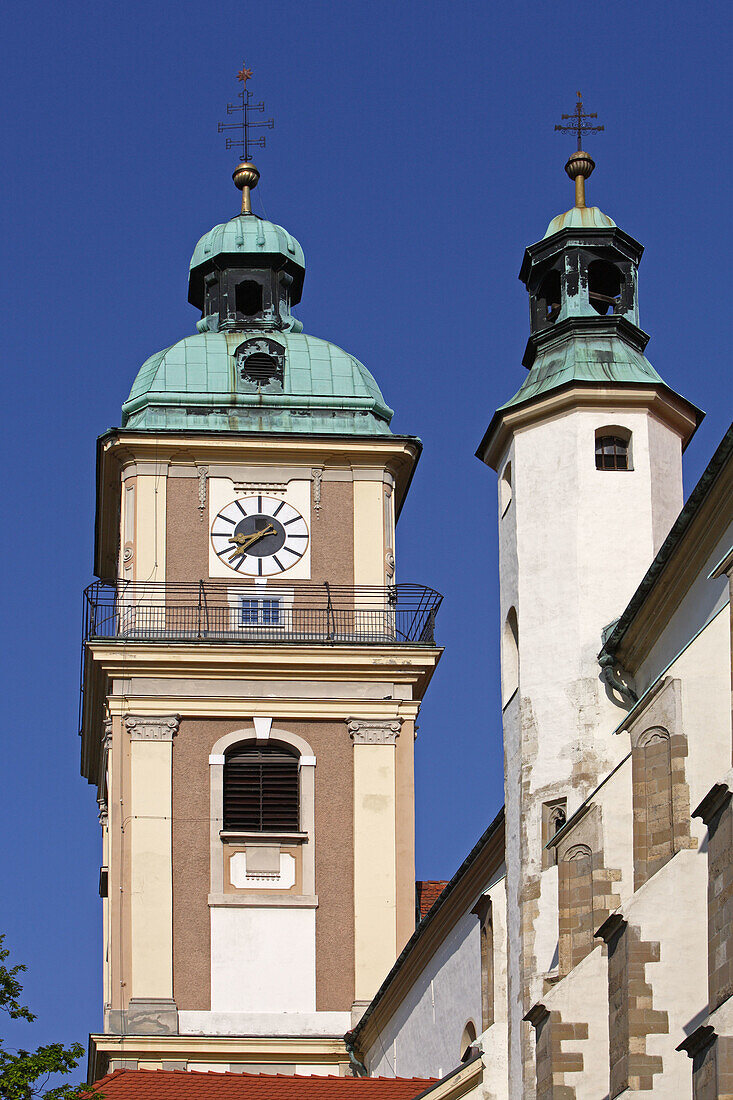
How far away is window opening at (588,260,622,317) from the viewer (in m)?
32.8

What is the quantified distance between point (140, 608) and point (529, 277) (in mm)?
14149

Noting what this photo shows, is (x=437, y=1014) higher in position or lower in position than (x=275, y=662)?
lower

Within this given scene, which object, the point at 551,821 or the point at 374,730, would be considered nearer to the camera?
the point at 551,821

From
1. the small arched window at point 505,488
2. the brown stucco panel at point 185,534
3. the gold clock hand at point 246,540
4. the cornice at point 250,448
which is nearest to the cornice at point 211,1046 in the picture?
the brown stucco panel at point 185,534

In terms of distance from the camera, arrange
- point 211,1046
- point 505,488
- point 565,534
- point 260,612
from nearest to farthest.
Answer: point 565,534 → point 505,488 → point 211,1046 → point 260,612

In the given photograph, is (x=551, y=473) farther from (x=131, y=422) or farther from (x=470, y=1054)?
(x=131, y=422)

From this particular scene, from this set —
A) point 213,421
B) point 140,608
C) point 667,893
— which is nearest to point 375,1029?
point 140,608

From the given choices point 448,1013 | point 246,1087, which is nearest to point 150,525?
point 448,1013

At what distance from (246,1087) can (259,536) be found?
497 inches

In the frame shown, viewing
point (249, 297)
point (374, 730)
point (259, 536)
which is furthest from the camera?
point (249, 297)

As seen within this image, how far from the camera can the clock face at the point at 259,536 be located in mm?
45938

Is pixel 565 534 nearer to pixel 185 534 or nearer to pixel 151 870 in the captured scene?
pixel 151 870

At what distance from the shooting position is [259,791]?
44.3m

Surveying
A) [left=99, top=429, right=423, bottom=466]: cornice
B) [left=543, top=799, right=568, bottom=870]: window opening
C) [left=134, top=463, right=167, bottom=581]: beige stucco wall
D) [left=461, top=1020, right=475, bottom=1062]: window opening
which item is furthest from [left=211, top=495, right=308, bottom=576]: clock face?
[left=543, top=799, right=568, bottom=870]: window opening
